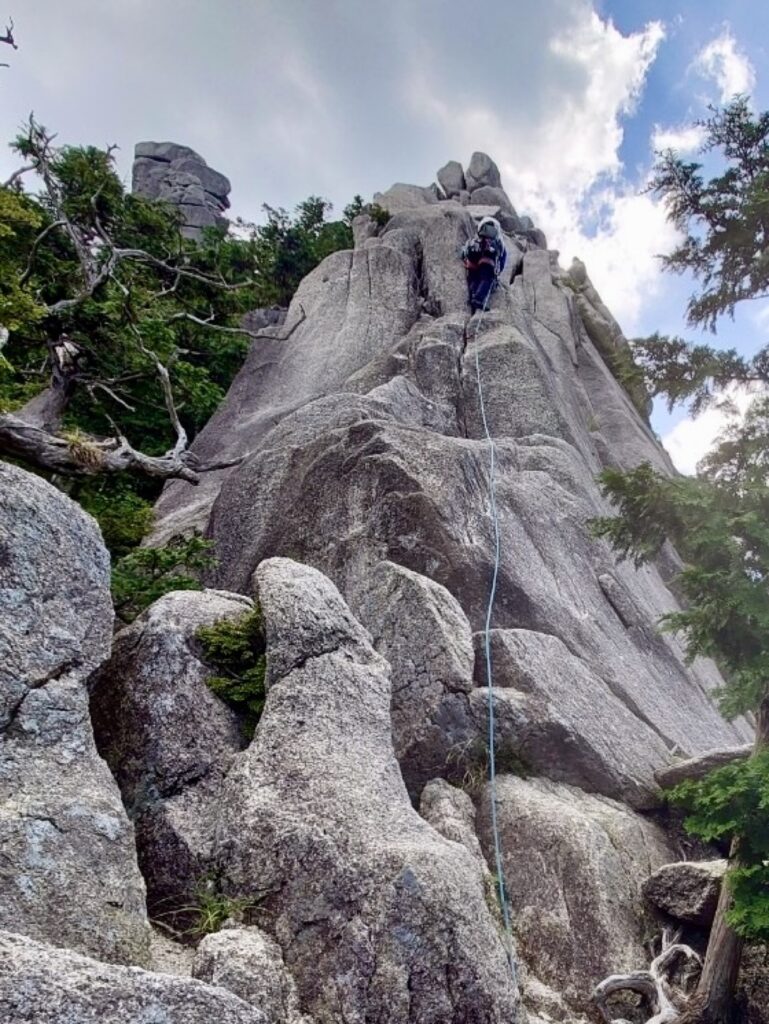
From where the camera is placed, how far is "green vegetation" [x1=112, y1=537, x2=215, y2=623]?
8.89m

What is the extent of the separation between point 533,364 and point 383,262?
26.3 feet

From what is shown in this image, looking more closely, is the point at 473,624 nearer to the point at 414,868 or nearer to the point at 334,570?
the point at 334,570

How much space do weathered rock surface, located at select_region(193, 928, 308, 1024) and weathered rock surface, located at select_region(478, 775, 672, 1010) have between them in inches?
101

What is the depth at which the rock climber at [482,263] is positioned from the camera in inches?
788

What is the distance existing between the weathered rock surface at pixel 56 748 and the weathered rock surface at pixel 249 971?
0.47 m

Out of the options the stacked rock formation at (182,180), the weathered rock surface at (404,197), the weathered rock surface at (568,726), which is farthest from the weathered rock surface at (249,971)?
the stacked rock formation at (182,180)

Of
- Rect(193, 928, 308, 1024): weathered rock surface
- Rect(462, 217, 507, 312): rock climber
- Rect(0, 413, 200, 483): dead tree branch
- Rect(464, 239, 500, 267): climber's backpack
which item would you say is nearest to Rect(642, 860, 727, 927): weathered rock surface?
Rect(193, 928, 308, 1024): weathered rock surface

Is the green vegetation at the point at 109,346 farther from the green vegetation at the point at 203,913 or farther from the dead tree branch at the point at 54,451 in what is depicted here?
the green vegetation at the point at 203,913

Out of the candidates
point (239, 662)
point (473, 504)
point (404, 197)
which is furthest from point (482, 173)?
point (239, 662)

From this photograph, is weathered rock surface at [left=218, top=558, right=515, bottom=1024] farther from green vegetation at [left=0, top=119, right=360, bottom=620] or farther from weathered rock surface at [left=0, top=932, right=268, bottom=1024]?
green vegetation at [left=0, top=119, right=360, bottom=620]

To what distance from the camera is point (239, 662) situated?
7277mm

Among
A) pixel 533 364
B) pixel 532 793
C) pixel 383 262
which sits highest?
pixel 383 262

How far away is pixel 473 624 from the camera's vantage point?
9648 millimetres

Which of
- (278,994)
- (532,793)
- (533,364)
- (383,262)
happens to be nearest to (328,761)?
(278,994)
